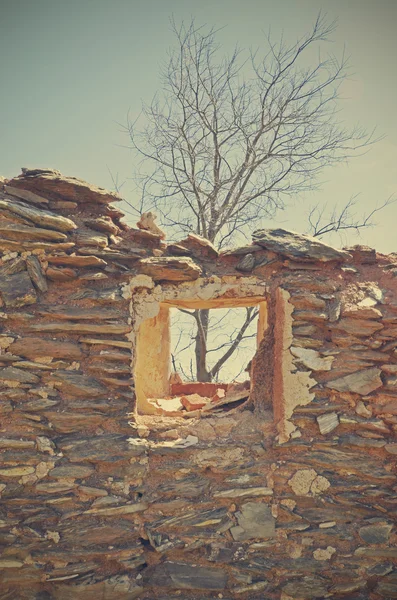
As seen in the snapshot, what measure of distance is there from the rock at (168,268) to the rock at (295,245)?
2.00 ft

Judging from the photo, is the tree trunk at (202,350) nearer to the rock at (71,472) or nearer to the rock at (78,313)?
the rock at (78,313)

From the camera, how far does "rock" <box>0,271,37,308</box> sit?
3.41m

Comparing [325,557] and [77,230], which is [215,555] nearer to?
[325,557]

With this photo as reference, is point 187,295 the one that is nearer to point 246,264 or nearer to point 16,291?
point 246,264

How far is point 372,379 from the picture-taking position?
362 cm

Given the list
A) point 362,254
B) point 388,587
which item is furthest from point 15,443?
point 362,254

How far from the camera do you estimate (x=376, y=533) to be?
3521mm

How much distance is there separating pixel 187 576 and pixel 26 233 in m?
2.72

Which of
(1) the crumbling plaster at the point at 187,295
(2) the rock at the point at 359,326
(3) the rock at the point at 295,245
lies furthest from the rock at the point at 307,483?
(3) the rock at the point at 295,245

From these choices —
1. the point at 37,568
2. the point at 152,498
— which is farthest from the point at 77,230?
the point at 37,568

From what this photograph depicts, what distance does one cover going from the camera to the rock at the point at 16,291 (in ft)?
11.2

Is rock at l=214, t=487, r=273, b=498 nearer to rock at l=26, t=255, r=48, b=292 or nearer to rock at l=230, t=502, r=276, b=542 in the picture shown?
rock at l=230, t=502, r=276, b=542

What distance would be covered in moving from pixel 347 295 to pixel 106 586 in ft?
9.11

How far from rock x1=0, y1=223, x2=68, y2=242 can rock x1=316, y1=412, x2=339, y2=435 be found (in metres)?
2.40
